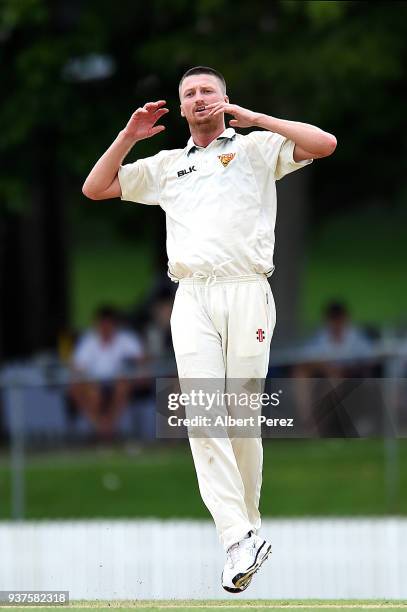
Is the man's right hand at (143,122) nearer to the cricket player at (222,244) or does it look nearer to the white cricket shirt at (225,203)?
the cricket player at (222,244)

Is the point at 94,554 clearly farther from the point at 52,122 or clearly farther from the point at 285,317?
the point at 285,317

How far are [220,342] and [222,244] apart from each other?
521 millimetres

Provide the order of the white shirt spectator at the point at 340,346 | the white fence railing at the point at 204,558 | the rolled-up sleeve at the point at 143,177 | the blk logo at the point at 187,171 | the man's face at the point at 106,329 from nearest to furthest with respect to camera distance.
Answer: the blk logo at the point at 187,171 → the rolled-up sleeve at the point at 143,177 → the white fence railing at the point at 204,558 → the white shirt spectator at the point at 340,346 → the man's face at the point at 106,329

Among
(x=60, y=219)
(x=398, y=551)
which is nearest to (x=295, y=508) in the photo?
(x=398, y=551)

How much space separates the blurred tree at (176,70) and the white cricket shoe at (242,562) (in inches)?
323

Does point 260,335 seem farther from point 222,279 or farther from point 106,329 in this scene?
point 106,329

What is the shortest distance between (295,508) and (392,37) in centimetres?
519

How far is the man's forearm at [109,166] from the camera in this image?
28.2 ft

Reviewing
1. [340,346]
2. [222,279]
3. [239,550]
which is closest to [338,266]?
[340,346]

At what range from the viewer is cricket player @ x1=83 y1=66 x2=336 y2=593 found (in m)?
8.38

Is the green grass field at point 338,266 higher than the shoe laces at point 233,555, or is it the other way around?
the green grass field at point 338,266

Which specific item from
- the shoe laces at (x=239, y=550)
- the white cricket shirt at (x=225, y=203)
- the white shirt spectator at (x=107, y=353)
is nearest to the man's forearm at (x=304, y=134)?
the white cricket shirt at (x=225, y=203)

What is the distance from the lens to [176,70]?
1811cm

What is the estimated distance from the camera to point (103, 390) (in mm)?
16891
